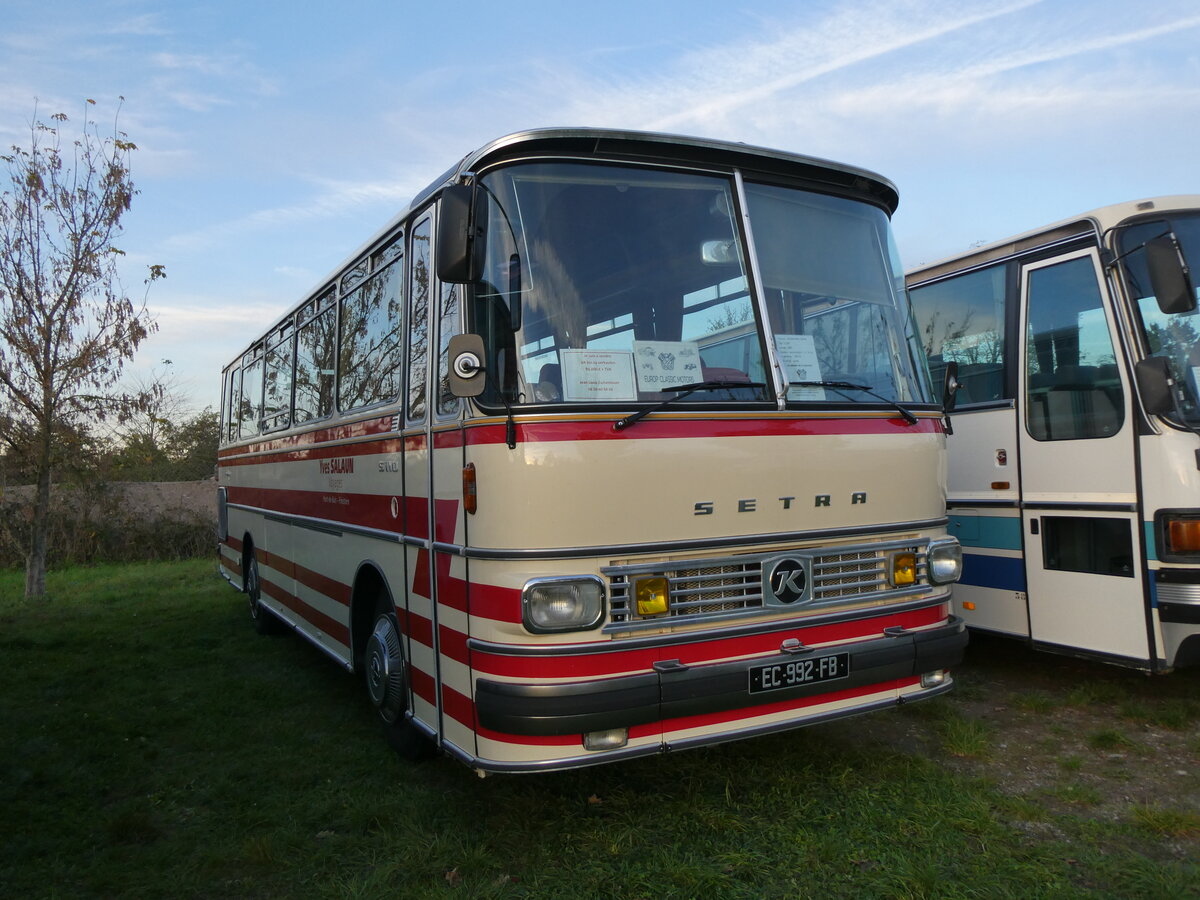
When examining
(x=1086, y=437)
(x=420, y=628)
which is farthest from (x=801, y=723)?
(x=1086, y=437)

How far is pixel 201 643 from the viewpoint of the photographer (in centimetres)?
912

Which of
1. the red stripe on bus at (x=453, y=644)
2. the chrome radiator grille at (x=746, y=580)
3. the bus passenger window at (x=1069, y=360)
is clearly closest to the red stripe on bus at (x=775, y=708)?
the chrome radiator grille at (x=746, y=580)

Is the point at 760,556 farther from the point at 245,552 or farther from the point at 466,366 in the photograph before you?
the point at 245,552

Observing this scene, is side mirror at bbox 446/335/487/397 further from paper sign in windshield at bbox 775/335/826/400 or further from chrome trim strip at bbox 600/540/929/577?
paper sign in windshield at bbox 775/335/826/400

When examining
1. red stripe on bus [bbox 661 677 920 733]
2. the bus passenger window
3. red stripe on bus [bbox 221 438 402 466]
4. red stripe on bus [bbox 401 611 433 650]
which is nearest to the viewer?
red stripe on bus [bbox 661 677 920 733]

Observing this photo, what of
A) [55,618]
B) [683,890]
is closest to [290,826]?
[683,890]

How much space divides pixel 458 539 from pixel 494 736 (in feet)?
2.81

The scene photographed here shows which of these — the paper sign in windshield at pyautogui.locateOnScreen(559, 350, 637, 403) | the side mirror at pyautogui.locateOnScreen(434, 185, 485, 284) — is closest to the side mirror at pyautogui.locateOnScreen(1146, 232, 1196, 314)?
the paper sign in windshield at pyautogui.locateOnScreen(559, 350, 637, 403)

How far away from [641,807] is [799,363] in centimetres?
225

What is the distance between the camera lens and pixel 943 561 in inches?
180

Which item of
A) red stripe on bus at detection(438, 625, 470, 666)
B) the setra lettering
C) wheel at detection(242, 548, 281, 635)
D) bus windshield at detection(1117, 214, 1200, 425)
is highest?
bus windshield at detection(1117, 214, 1200, 425)

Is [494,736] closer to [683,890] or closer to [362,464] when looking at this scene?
[683,890]

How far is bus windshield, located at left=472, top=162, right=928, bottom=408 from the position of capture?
382cm

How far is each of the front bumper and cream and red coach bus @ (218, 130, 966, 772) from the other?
10 millimetres
